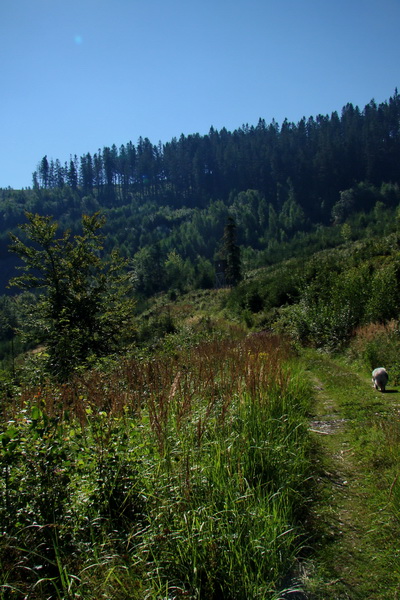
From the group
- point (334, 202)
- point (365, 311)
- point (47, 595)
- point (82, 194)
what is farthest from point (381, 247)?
point (82, 194)

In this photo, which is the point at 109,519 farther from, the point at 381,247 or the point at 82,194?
the point at 82,194

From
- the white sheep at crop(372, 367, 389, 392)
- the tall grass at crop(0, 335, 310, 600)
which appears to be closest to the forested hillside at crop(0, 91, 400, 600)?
the tall grass at crop(0, 335, 310, 600)

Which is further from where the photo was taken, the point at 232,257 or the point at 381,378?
the point at 232,257

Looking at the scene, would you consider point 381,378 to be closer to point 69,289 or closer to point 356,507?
point 356,507

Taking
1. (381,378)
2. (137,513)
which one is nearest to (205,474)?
(137,513)

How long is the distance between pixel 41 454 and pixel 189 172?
143953 millimetres

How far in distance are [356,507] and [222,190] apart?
13770 cm

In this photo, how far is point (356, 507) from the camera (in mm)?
3436

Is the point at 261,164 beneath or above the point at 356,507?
above

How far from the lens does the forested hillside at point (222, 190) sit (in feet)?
319

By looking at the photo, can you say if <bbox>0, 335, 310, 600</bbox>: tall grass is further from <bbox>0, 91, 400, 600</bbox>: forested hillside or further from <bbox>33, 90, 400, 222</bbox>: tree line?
<bbox>33, 90, 400, 222</bbox>: tree line

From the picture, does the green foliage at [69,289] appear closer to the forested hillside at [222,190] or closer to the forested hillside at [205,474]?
the forested hillside at [205,474]

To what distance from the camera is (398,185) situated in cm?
10744

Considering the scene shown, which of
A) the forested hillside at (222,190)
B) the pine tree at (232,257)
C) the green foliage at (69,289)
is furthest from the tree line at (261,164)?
the green foliage at (69,289)
